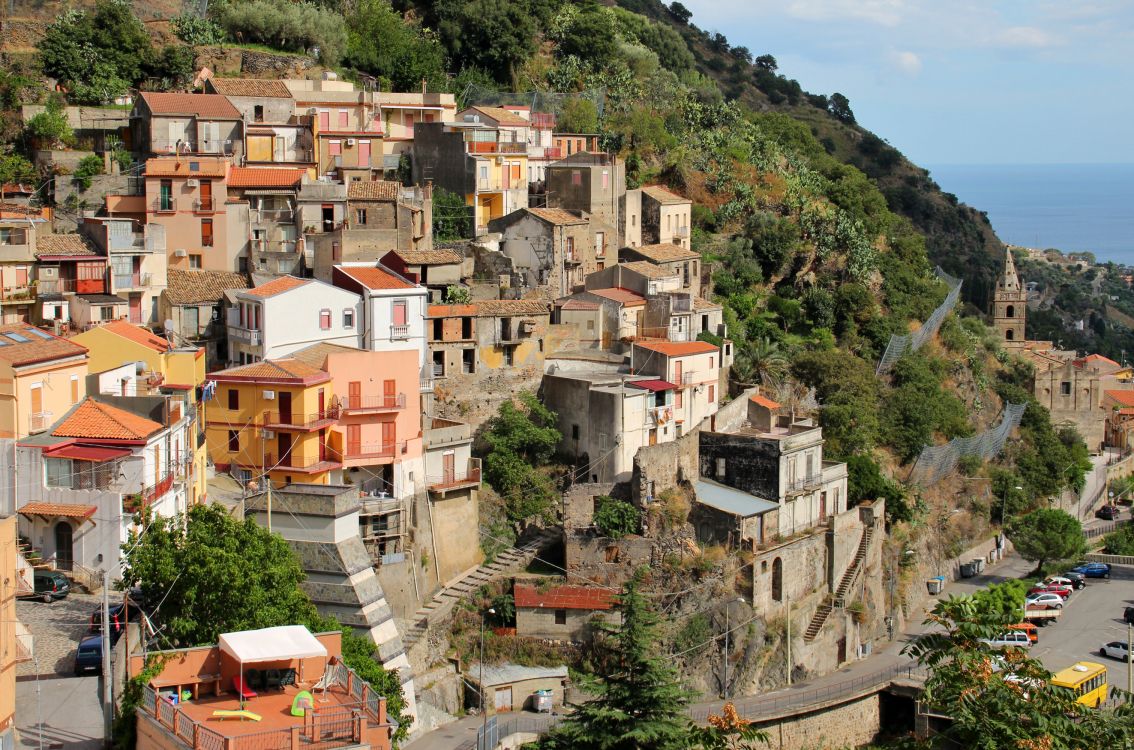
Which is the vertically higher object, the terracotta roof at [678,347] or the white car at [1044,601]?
the terracotta roof at [678,347]

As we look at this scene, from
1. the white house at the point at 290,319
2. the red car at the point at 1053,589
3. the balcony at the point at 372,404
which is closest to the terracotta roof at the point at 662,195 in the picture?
the red car at the point at 1053,589

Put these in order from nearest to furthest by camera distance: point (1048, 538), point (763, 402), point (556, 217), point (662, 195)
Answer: point (763, 402) → point (556, 217) → point (1048, 538) → point (662, 195)

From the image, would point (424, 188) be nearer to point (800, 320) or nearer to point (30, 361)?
point (800, 320)

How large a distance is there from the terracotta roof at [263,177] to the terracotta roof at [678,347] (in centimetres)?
1247

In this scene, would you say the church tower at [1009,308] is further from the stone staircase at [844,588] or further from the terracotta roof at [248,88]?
the terracotta roof at [248,88]

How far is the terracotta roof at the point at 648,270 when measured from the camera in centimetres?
5497

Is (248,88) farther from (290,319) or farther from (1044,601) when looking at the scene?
(1044,601)

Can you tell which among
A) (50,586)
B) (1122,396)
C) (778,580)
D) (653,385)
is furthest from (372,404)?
(1122,396)

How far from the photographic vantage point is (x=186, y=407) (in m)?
39.9

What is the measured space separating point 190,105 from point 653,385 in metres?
18.5

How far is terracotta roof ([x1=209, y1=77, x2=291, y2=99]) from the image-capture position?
5700cm

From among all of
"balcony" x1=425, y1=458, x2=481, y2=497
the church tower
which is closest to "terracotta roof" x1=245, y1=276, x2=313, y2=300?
"balcony" x1=425, y1=458, x2=481, y2=497

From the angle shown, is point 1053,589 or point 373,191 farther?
point 1053,589

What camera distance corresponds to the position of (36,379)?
36.5m
